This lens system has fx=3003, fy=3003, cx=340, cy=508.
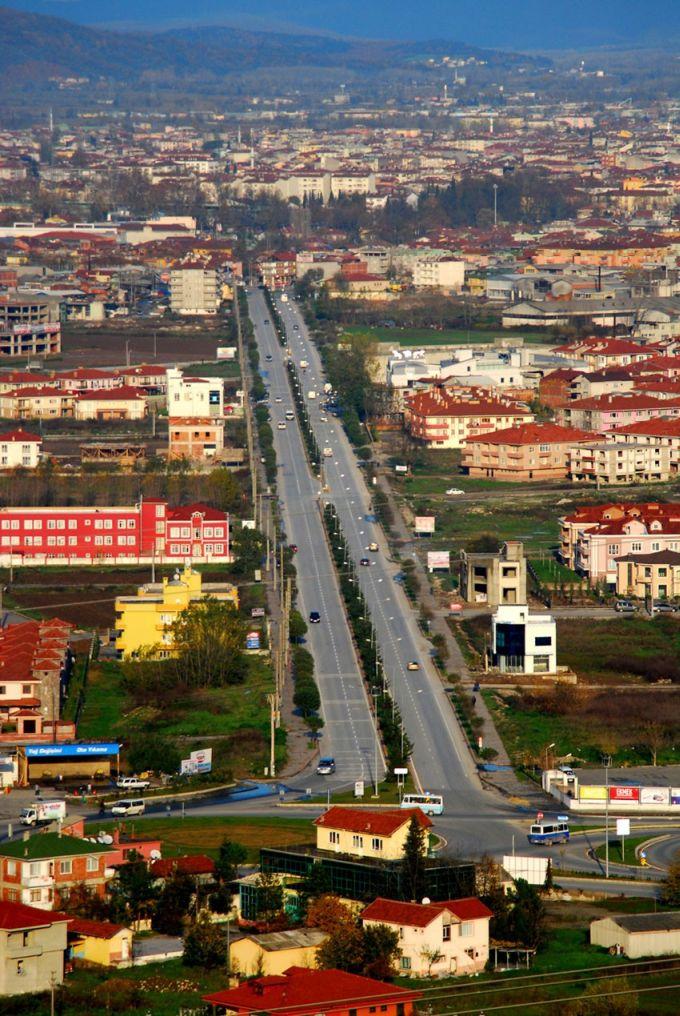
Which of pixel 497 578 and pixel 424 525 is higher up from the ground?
pixel 424 525

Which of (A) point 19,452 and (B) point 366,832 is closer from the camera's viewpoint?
(B) point 366,832

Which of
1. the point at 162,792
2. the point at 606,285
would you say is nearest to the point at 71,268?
the point at 606,285

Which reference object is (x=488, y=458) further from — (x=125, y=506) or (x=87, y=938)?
(x=87, y=938)

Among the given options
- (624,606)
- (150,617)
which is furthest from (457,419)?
(150,617)

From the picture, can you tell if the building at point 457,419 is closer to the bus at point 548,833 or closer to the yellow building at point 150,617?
the yellow building at point 150,617

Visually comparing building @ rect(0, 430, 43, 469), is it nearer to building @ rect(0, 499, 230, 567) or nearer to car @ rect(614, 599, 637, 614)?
building @ rect(0, 499, 230, 567)

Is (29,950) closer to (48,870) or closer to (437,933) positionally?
(48,870)

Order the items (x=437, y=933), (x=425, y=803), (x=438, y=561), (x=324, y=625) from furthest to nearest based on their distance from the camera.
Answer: (x=438, y=561) < (x=324, y=625) < (x=425, y=803) < (x=437, y=933)

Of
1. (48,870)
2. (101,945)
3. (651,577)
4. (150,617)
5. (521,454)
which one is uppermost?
(521,454)

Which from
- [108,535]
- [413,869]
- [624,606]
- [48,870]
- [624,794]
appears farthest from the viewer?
[108,535]
